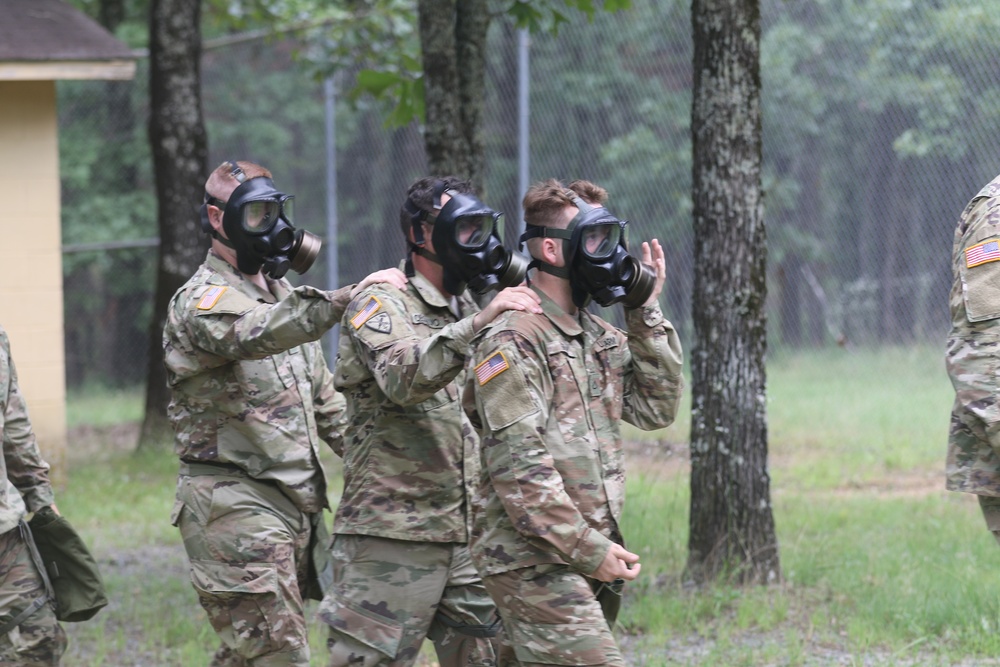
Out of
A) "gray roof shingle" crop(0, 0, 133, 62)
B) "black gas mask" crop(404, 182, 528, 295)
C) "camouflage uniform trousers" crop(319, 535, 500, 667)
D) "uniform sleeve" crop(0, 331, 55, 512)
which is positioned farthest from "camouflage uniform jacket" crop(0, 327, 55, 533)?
"gray roof shingle" crop(0, 0, 133, 62)

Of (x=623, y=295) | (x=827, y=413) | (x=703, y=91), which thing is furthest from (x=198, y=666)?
(x=827, y=413)

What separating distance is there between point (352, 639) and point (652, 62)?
26.7 ft

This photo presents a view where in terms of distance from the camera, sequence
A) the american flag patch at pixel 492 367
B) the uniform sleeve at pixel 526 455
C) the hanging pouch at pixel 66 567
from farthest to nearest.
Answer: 1. the hanging pouch at pixel 66 567
2. the american flag patch at pixel 492 367
3. the uniform sleeve at pixel 526 455

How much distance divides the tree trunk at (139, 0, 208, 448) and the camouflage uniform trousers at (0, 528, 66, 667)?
6499mm

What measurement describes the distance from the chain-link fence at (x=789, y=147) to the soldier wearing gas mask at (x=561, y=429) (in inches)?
198

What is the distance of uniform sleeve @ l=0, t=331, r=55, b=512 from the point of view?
491cm

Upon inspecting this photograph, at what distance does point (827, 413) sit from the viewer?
11.2 m

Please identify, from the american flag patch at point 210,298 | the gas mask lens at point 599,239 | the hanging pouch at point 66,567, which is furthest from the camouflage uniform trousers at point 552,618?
the hanging pouch at point 66,567

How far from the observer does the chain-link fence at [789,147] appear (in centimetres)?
961

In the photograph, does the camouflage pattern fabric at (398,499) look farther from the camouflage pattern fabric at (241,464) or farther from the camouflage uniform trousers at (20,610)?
the camouflage uniform trousers at (20,610)

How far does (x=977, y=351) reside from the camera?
399 centimetres

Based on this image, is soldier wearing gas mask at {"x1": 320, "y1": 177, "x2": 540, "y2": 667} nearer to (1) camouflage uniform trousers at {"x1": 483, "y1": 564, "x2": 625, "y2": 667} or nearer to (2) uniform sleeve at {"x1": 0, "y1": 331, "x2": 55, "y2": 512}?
(1) camouflage uniform trousers at {"x1": 483, "y1": 564, "x2": 625, "y2": 667}

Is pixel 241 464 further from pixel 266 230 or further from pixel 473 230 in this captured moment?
pixel 473 230

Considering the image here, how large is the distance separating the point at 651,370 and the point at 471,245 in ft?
2.53
